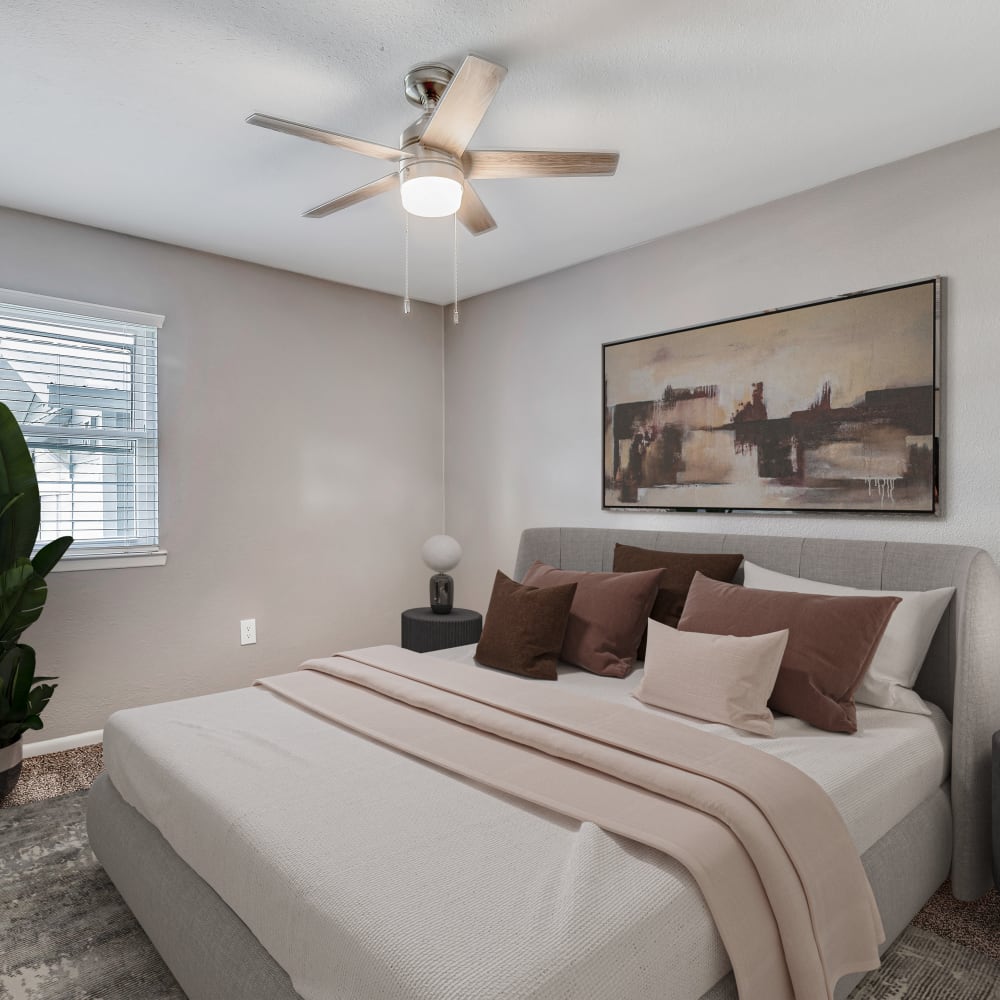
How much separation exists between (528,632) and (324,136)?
5.93 ft

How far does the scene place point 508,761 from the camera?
1.75 m

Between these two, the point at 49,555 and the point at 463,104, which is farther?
the point at 49,555

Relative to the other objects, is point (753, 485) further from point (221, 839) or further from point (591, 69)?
point (221, 839)

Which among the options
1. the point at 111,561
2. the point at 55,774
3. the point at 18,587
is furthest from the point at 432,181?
the point at 55,774

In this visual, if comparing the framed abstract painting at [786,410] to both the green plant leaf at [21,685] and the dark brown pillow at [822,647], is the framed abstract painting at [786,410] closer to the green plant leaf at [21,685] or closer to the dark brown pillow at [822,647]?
the dark brown pillow at [822,647]

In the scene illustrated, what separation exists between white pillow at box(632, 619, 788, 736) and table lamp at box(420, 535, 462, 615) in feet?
5.45

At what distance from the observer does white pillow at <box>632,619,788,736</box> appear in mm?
2082

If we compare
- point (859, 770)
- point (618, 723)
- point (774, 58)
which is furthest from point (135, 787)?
point (774, 58)

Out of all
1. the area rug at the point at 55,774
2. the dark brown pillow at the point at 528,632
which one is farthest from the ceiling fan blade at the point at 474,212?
the area rug at the point at 55,774

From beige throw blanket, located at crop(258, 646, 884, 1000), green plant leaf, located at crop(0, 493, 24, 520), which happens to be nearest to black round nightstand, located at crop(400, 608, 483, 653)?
beige throw blanket, located at crop(258, 646, 884, 1000)

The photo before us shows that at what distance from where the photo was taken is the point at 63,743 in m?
3.23

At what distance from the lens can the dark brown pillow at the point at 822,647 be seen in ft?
6.92

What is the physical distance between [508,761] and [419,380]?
10.5ft

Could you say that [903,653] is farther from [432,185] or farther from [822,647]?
[432,185]
